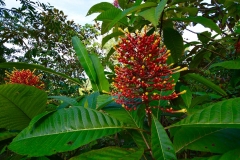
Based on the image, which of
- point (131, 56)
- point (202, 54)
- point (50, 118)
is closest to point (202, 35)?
point (202, 54)

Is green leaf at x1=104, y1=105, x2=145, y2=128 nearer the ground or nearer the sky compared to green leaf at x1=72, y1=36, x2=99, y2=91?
nearer the ground

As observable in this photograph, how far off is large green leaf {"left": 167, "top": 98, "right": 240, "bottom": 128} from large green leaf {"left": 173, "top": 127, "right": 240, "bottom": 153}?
9 centimetres

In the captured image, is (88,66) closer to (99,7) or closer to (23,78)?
(23,78)

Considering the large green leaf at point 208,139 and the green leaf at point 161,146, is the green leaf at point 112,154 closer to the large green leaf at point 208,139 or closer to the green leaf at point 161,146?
the green leaf at point 161,146

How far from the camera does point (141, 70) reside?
877 mm

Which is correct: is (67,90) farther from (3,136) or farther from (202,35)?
(3,136)

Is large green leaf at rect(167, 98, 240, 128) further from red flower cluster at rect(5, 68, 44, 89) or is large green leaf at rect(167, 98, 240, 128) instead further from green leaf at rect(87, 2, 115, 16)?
green leaf at rect(87, 2, 115, 16)

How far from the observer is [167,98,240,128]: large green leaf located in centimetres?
73

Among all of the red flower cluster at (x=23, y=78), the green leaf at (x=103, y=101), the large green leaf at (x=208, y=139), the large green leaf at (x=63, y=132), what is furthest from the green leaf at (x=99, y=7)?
the large green leaf at (x=208, y=139)

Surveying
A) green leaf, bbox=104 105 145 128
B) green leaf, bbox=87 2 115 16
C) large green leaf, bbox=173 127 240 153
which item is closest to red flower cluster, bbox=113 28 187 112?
green leaf, bbox=104 105 145 128

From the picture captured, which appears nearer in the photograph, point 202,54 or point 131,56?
point 131,56

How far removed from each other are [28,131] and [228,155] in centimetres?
64

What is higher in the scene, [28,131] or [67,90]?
[67,90]

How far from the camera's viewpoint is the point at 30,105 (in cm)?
97
